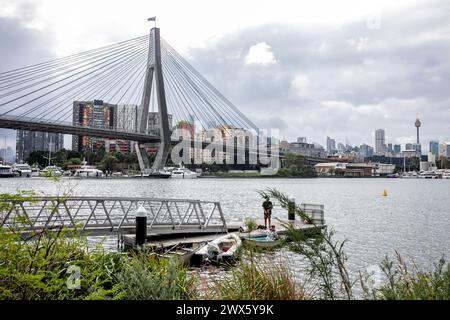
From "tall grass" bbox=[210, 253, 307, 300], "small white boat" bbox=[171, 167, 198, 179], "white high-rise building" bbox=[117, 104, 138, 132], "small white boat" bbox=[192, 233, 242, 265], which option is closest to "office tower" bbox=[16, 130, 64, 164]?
"white high-rise building" bbox=[117, 104, 138, 132]

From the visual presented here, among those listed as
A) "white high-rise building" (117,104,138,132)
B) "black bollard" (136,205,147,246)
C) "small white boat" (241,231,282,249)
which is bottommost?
"small white boat" (241,231,282,249)

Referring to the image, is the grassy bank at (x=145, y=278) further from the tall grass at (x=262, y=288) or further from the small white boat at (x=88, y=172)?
the small white boat at (x=88, y=172)

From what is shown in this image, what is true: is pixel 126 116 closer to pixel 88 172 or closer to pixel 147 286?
pixel 88 172

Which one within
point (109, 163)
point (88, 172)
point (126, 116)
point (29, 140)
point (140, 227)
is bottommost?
point (140, 227)

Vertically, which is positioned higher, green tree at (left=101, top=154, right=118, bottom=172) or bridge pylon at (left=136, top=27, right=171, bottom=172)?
bridge pylon at (left=136, top=27, right=171, bottom=172)

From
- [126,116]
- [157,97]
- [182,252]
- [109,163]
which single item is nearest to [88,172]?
[109,163]

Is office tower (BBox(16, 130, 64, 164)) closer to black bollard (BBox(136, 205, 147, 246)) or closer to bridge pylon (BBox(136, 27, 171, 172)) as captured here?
bridge pylon (BBox(136, 27, 171, 172))

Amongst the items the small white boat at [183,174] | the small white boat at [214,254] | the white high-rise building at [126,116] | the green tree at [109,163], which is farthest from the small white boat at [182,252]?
the green tree at [109,163]

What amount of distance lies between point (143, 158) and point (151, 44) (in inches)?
635

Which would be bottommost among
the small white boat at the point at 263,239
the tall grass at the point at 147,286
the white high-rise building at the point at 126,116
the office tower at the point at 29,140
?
the small white boat at the point at 263,239

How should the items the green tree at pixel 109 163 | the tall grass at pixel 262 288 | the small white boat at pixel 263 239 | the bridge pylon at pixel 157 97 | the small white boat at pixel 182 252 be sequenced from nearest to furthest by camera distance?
the tall grass at pixel 262 288
the small white boat at pixel 182 252
the small white boat at pixel 263 239
the bridge pylon at pixel 157 97
the green tree at pixel 109 163

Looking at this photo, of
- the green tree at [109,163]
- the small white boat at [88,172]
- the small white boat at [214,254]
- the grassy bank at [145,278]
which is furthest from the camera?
the green tree at [109,163]

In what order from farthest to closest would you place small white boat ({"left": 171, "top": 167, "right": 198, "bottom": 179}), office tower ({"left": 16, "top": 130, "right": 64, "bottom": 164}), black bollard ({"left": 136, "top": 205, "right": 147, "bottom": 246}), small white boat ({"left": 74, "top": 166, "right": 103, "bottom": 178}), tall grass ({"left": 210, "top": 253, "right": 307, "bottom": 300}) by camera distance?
small white boat ({"left": 171, "top": 167, "right": 198, "bottom": 179}) < small white boat ({"left": 74, "top": 166, "right": 103, "bottom": 178}) < office tower ({"left": 16, "top": 130, "right": 64, "bottom": 164}) < black bollard ({"left": 136, "top": 205, "right": 147, "bottom": 246}) < tall grass ({"left": 210, "top": 253, "right": 307, "bottom": 300})
